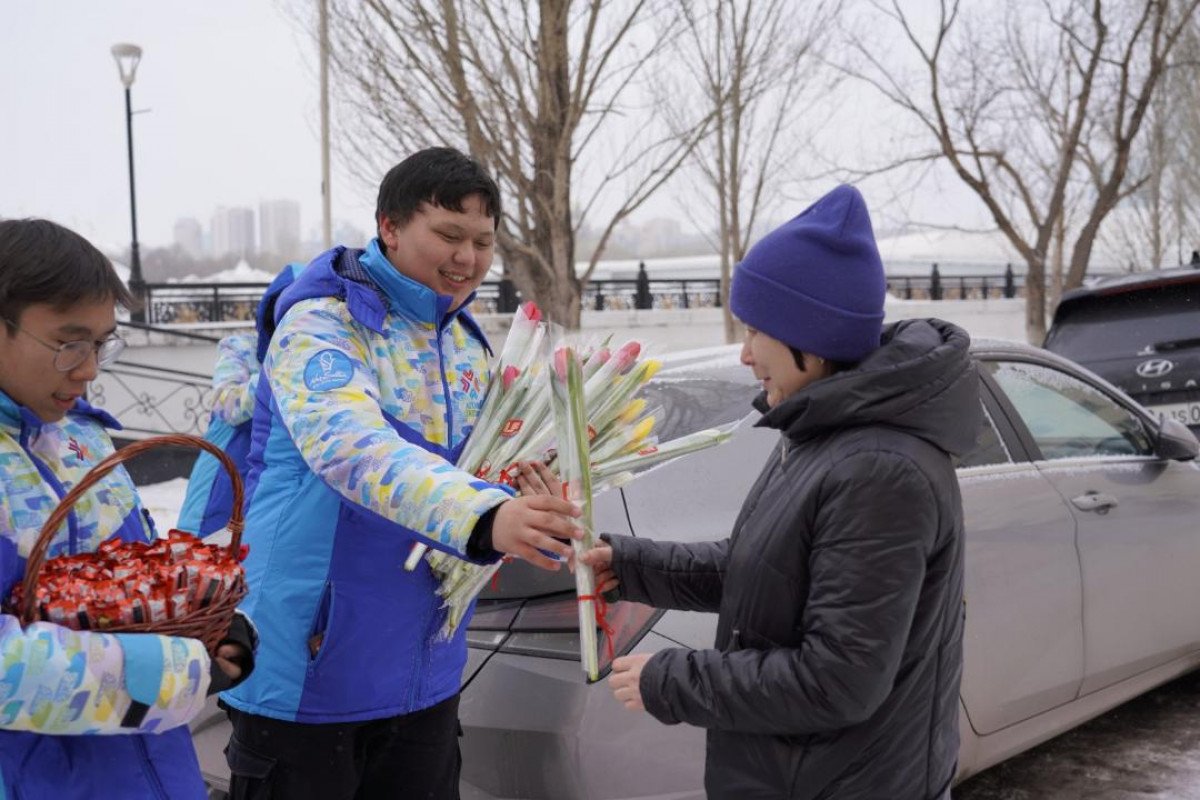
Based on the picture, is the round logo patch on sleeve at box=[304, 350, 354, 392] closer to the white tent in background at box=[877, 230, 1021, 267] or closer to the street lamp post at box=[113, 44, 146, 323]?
the street lamp post at box=[113, 44, 146, 323]

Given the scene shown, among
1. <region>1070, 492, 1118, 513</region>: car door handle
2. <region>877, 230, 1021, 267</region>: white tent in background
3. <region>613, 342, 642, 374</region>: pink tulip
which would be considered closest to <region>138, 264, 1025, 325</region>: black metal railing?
<region>1070, 492, 1118, 513</region>: car door handle

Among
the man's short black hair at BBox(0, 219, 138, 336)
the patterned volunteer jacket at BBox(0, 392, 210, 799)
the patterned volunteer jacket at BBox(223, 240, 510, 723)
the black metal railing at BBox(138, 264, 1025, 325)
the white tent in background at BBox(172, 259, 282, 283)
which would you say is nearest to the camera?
the patterned volunteer jacket at BBox(0, 392, 210, 799)

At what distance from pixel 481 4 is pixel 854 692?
323 inches

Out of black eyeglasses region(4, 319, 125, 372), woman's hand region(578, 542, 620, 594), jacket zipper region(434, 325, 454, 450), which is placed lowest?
woman's hand region(578, 542, 620, 594)

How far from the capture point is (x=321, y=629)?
79.9 inches

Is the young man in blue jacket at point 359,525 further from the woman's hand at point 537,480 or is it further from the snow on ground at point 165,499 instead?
the snow on ground at point 165,499

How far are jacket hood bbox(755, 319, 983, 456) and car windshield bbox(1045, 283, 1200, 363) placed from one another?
5944mm

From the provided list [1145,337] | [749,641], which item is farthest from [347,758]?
[1145,337]

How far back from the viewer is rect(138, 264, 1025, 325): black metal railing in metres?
16.4

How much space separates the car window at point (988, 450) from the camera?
3.50 metres

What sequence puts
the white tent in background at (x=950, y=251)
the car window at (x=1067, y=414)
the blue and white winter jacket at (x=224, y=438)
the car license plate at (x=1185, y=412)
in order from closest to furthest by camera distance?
1. the blue and white winter jacket at (x=224, y=438)
2. the car window at (x=1067, y=414)
3. the car license plate at (x=1185, y=412)
4. the white tent in background at (x=950, y=251)

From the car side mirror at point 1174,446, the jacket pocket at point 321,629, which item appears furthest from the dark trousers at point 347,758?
the car side mirror at point 1174,446

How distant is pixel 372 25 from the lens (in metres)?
9.24

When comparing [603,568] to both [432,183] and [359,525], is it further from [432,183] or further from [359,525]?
[432,183]
